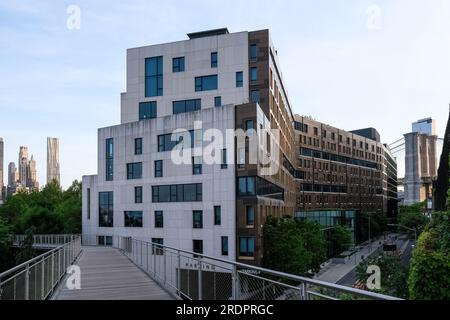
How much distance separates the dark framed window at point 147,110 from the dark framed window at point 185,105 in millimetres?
2568

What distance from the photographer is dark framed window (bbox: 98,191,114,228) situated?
48000 millimetres

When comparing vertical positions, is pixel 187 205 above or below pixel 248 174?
below

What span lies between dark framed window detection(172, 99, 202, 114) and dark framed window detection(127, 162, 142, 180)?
6985mm

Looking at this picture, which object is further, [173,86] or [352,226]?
[352,226]

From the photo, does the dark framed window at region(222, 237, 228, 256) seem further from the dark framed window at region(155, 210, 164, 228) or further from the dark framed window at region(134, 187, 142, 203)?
the dark framed window at region(134, 187, 142, 203)

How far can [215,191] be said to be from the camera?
38469 mm

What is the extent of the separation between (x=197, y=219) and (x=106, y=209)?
13.8 metres

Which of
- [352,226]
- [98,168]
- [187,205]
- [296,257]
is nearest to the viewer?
[296,257]

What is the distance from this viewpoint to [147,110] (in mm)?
49344

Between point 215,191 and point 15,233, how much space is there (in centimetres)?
3565

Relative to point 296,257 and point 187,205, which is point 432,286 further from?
point 187,205

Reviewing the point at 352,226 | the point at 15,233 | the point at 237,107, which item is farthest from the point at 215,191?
the point at 352,226

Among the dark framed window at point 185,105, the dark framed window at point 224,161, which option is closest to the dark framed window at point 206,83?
the dark framed window at point 185,105
